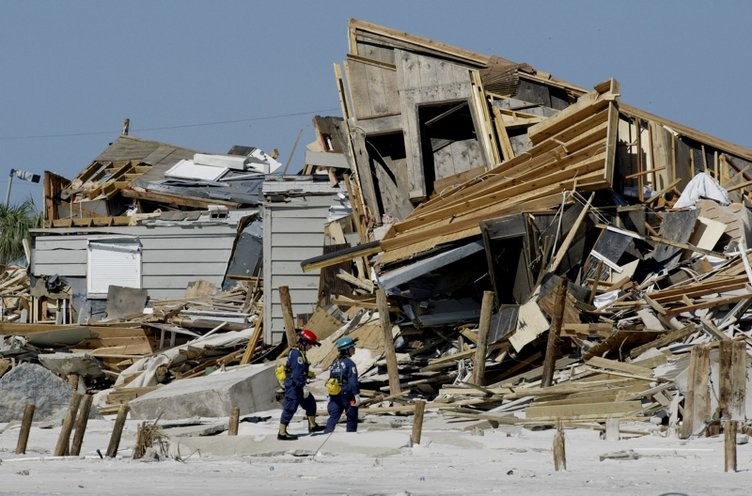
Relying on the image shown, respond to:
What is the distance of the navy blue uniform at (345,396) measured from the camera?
595 inches

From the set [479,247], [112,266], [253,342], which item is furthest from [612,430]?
[112,266]

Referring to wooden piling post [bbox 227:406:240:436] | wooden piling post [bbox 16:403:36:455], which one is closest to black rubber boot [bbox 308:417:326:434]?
wooden piling post [bbox 227:406:240:436]

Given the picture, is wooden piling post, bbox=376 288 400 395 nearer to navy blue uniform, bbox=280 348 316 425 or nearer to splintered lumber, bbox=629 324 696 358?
splintered lumber, bbox=629 324 696 358

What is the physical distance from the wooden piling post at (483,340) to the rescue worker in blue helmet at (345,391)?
9.19ft

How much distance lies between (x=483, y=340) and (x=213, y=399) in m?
3.50

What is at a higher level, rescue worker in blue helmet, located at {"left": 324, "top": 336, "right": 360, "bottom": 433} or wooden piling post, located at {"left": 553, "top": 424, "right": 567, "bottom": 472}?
rescue worker in blue helmet, located at {"left": 324, "top": 336, "right": 360, "bottom": 433}

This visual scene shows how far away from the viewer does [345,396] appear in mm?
15203

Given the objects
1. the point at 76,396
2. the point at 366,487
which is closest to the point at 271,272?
the point at 76,396

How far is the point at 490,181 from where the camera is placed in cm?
2092

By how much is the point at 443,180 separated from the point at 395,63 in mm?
2347

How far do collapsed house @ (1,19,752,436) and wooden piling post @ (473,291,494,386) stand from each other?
29mm

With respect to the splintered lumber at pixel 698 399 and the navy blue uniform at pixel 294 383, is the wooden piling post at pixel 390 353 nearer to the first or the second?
Answer: the navy blue uniform at pixel 294 383

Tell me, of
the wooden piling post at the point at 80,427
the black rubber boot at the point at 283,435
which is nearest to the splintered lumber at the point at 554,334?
the black rubber boot at the point at 283,435

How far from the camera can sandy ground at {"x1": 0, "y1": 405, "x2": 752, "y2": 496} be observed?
10.8m
